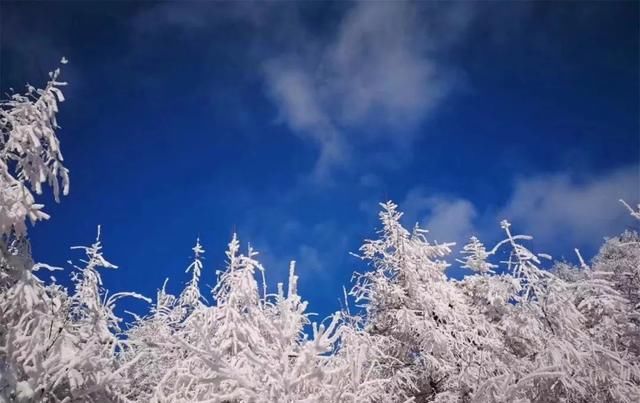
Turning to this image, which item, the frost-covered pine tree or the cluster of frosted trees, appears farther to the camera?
the frost-covered pine tree

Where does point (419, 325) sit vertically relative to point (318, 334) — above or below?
above

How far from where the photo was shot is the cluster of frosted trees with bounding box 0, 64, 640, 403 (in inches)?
232

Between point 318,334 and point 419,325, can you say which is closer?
point 318,334

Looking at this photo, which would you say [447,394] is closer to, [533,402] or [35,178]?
[533,402]

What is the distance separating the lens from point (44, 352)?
602cm

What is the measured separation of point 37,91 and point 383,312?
425 inches

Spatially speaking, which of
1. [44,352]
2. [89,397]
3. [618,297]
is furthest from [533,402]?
[44,352]

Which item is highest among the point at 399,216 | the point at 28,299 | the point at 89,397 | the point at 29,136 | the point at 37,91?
the point at 399,216

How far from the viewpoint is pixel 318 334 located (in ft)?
18.0

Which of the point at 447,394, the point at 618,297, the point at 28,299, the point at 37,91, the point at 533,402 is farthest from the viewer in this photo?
the point at 447,394

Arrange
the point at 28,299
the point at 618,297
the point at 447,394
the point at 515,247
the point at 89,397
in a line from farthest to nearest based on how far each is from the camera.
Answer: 1. the point at 515,247
2. the point at 447,394
3. the point at 618,297
4. the point at 89,397
5. the point at 28,299

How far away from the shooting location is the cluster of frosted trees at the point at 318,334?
19.3 ft

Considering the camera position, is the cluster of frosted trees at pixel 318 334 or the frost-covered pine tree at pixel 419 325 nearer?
the cluster of frosted trees at pixel 318 334

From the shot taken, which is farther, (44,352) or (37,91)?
(37,91)
